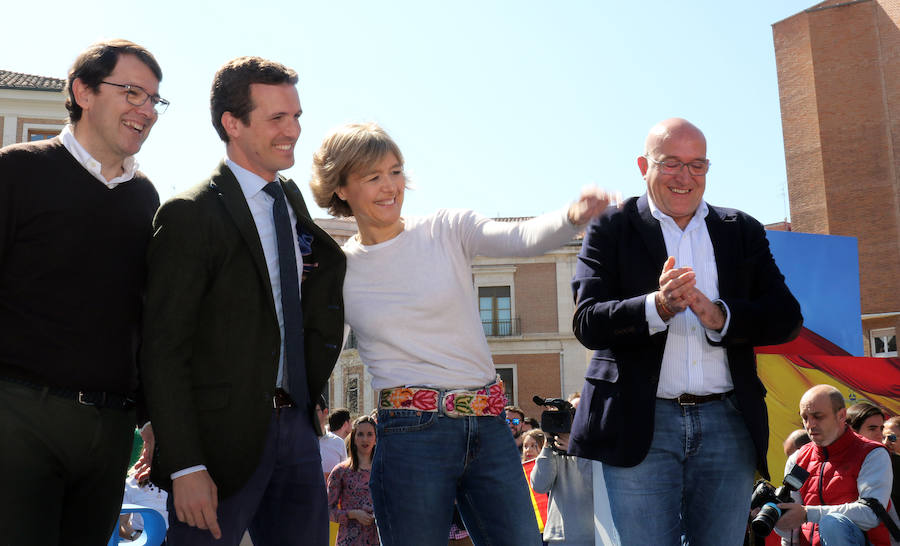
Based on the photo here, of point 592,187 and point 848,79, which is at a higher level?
point 848,79

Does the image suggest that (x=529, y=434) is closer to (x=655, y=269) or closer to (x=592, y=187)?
(x=655, y=269)

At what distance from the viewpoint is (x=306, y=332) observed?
3.07 meters

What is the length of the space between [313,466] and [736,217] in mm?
1989

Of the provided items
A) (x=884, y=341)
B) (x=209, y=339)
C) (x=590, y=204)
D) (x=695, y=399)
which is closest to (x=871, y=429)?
(x=695, y=399)

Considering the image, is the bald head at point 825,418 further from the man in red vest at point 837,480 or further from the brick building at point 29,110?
the brick building at point 29,110

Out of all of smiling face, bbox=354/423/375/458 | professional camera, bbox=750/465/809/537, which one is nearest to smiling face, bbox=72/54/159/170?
professional camera, bbox=750/465/809/537

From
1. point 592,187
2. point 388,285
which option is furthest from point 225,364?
point 592,187

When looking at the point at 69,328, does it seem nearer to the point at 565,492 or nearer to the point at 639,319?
the point at 639,319

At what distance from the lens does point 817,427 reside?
6684 millimetres

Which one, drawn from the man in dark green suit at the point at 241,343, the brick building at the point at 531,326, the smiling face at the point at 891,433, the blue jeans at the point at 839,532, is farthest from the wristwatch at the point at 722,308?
the brick building at the point at 531,326

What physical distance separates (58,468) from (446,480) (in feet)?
4.16

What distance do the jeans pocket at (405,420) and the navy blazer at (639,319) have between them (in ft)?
2.43

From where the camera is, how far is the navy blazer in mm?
3318

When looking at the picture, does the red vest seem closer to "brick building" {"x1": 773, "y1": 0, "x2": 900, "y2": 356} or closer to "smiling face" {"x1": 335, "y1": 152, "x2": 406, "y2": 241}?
"smiling face" {"x1": 335, "y1": 152, "x2": 406, "y2": 241}
